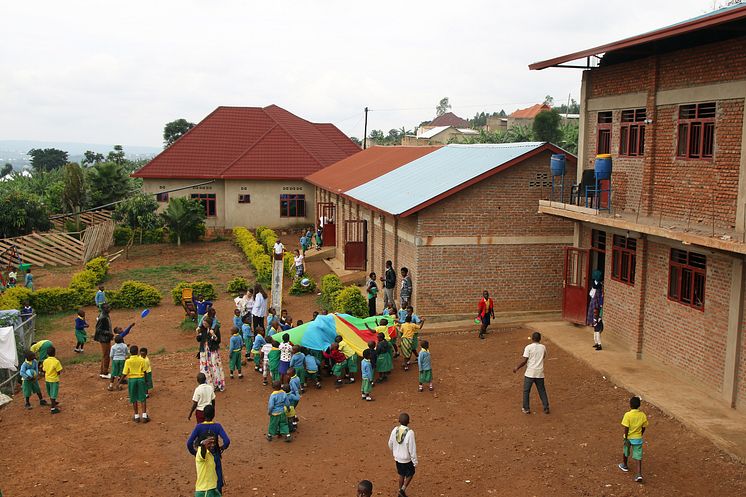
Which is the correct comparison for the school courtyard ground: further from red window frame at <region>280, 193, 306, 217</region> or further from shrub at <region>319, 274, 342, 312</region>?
red window frame at <region>280, 193, 306, 217</region>

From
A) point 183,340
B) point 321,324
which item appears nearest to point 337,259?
point 183,340

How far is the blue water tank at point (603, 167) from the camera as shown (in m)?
16.6

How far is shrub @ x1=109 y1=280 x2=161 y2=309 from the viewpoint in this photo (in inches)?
1000

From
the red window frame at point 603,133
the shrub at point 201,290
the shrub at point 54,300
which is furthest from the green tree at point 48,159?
the red window frame at point 603,133

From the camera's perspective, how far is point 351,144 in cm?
5381

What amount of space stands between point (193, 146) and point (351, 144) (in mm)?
12591

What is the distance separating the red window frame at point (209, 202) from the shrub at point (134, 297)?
18.3 metres

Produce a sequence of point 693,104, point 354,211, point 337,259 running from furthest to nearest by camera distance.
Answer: point 337,259
point 354,211
point 693,104

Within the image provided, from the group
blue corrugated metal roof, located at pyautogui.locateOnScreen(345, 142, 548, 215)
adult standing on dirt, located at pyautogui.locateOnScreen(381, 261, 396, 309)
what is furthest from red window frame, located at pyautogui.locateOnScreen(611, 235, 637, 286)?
adult standing on dirt, located at pyautogui.locateOnScreen(381, 261, 396, 309)

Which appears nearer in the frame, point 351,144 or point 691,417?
point 691,417

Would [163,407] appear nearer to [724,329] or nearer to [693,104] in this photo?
[724,329]

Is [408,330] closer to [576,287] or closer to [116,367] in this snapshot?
[576,287]

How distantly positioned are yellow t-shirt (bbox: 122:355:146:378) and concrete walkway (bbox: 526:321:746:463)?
9493mm

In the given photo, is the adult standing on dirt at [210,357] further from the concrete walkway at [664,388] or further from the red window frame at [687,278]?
the red window frame at [687,278]
